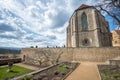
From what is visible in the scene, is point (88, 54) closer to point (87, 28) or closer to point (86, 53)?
point (86, 53)

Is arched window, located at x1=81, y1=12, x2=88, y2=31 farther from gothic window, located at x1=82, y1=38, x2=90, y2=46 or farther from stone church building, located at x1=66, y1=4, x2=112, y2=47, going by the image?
gothic window, located at x1=82, y1=38, x2=90, y2=46

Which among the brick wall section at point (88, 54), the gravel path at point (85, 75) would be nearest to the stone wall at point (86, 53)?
the brick wall section at point (88, 54)

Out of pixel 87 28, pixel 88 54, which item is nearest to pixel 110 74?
pixel 88 54

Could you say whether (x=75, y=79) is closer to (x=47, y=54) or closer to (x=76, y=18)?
(x=47, y=54)

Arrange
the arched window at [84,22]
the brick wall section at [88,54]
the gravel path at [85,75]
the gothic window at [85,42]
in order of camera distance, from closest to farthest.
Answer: the gravel path at [85,75] < the brick wall section at [88,54] < the gothic window at [85,42] < the arched window at [84,22]

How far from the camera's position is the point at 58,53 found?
21.8m

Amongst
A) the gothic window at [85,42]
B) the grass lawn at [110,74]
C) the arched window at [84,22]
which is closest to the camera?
the grass lawn at [110,74]

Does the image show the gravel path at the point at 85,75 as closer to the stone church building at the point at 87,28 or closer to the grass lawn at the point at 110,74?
the grass lawn at the point at 110,74

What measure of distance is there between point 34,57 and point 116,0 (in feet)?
69.8

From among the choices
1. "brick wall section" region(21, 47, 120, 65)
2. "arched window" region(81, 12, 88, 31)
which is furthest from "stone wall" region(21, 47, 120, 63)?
"arched window" region(81, 12, 88, 31)

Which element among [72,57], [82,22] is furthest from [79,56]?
[82,22]

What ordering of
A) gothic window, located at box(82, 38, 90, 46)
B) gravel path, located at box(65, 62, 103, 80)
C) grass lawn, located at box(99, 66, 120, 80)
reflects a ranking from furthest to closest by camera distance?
gothic window, located at box(82, 38, 90, 46) < gravel path, located at box(65, 62, 103, 80) < grass lawn, located at box(99, 66, 120, 80)

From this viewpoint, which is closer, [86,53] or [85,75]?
[85,75]

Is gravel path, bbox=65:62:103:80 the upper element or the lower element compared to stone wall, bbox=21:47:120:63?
lower
